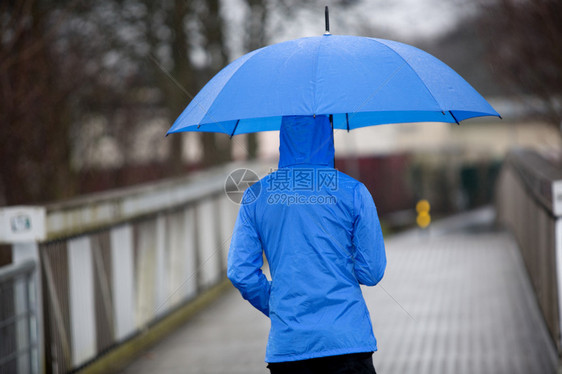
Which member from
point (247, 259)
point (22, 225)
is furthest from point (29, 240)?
point (247, 259)

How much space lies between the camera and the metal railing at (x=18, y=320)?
4.72 m

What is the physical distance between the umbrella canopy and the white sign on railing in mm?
1696

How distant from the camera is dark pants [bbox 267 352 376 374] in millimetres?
3137

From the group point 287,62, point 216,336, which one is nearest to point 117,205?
point 216,336

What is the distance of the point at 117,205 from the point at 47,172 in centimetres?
197

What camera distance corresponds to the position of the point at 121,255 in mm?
6523

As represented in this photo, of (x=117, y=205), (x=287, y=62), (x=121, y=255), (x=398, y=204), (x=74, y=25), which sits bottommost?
(x=398, y=204)

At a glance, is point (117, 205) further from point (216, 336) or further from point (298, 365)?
point (298, 365)

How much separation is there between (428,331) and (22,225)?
3.77m

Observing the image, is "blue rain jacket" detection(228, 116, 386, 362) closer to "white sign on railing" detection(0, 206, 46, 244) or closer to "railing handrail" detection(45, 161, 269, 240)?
"white sign on railing" detection(0, 206, 46, 244)

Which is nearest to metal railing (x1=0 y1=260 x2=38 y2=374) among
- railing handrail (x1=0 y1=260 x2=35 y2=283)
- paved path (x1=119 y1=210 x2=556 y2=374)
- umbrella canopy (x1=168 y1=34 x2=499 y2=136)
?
railing handrail (x1=0 y1=260 x2=35 y2=283)

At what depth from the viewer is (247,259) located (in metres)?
3.24

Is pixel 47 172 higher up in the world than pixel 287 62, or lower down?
lower down

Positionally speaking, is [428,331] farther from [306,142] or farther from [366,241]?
[306,142]
